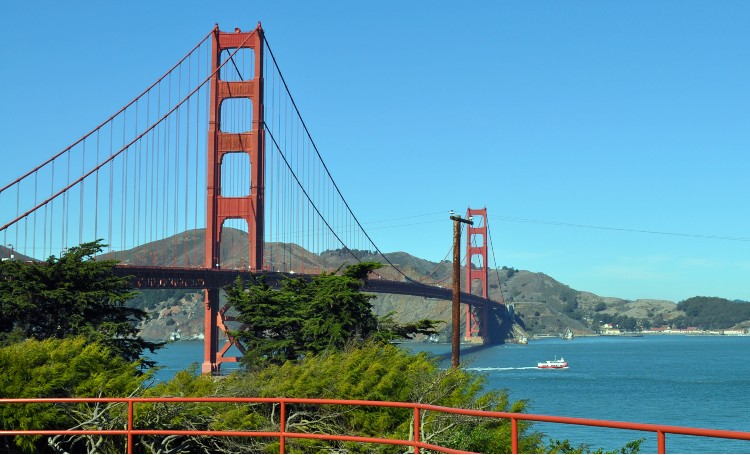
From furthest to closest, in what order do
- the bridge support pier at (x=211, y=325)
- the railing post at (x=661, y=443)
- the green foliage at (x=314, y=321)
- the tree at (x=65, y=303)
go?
1. the bridge support pier at (x=211, y=325)
2. the green foliage at (x=314, y=321)
3. the tree at (x=65, y=303)
4. the railing post at (x=661, y=443)

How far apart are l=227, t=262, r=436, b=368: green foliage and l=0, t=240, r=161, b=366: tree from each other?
6097 millimetres

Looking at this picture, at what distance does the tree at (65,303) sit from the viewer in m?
36.4

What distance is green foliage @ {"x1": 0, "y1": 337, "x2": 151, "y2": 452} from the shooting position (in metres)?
18.8

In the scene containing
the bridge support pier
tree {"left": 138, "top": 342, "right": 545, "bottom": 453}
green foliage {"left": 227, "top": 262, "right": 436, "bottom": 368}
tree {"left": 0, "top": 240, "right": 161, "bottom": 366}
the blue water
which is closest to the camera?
tree {"left": 138, "top": 342, "right": 545, "bottom": 453}

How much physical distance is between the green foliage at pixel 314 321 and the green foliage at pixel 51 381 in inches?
588

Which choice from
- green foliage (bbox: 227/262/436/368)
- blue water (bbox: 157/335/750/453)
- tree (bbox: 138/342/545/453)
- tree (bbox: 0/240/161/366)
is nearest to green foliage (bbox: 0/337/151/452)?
tree (bbox: 138/342/545/453)

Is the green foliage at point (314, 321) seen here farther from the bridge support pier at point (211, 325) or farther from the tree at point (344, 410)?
the bridge support pier at point (211, 325)

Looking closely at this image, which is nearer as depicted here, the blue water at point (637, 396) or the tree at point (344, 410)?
the tree at point (344, 410)

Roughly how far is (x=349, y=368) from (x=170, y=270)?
3904 centimetres

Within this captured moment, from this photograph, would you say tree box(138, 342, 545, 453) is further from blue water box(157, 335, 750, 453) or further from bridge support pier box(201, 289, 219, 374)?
bridge support pier box(201, 289, 219, 374)

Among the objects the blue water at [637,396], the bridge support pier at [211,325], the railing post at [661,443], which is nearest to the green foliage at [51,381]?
the blue water at [637,396]

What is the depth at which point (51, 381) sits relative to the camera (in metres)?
21.5

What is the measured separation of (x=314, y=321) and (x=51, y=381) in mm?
19620

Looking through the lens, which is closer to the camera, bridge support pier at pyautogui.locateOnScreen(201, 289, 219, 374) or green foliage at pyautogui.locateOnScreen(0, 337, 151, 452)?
green foliage at pyautogui.locateOnScreen(0, 337, 151, 452)
